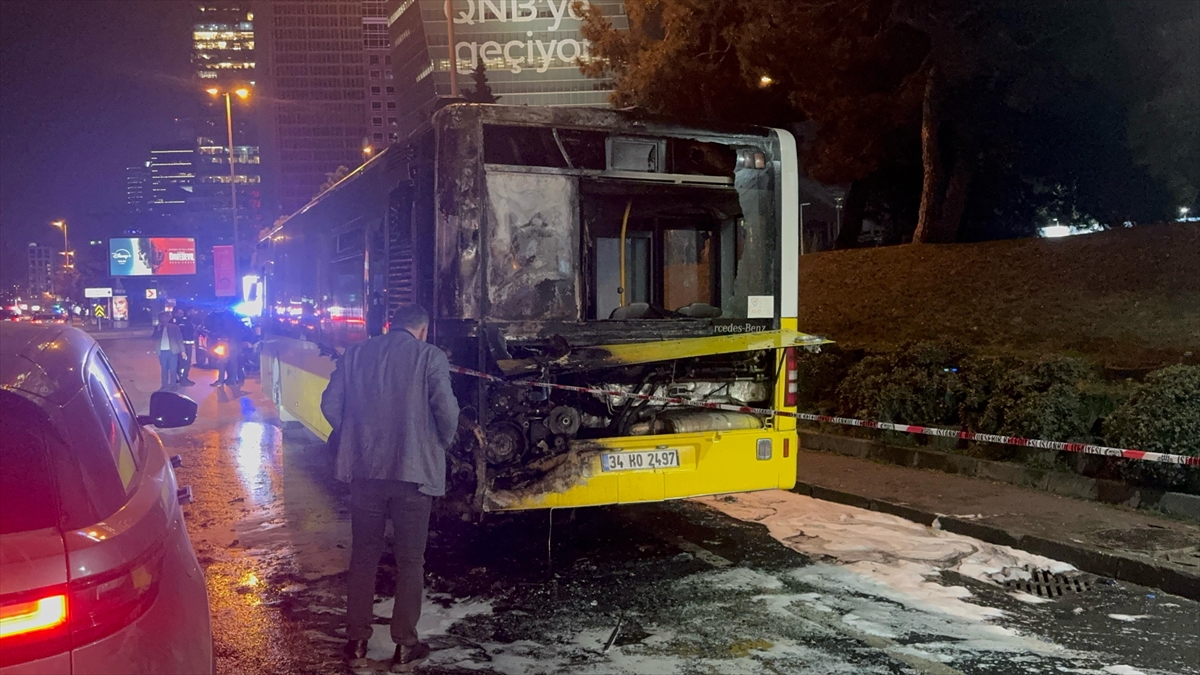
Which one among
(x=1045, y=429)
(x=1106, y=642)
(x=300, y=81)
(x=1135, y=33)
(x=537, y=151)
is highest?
(x=300, y=81)

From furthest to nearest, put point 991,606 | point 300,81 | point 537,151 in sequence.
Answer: point 300,81 → point 537,151 → point 991,606

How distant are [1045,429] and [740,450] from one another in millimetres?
3648

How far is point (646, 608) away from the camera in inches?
224

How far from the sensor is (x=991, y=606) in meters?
5.72

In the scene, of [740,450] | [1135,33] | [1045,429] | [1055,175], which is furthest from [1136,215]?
[740,450]

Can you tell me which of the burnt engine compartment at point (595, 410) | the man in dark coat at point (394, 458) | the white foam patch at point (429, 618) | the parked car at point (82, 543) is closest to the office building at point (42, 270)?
the burnt engine compartment at point (595, 410)

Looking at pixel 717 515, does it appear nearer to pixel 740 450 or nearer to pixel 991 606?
pixel 740 450

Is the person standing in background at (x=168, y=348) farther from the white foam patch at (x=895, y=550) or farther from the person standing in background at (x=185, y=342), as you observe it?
the white foam patch at (x=895, y=550)

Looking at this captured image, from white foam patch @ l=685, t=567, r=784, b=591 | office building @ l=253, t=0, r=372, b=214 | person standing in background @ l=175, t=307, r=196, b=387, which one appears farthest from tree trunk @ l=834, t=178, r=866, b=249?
office building @ l=253, t=0, r=372, b=214

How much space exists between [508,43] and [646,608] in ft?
220

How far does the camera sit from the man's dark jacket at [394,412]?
4711 mm

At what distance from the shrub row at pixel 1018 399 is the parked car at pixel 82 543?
756 cm

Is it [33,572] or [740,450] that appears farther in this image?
[740,450]

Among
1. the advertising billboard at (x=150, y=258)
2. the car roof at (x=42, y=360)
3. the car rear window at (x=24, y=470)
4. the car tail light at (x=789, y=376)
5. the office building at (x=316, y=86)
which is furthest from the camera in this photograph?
the office building at (x=316, y=86)
